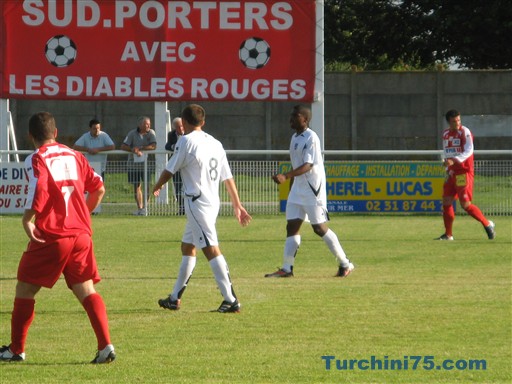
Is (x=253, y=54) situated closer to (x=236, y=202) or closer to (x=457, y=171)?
(x=457, y=171)

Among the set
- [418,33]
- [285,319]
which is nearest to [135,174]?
[285,319]

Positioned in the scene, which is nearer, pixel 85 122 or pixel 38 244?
pixel 38 244

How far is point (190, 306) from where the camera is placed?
11.4 m

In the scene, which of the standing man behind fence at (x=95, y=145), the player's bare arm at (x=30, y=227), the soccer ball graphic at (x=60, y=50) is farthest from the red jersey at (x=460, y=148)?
the player's bare arm at (x=30, y=227)

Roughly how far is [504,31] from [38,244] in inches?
1713


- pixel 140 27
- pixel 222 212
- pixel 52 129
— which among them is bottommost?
pixel 222 212

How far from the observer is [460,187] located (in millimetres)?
19047

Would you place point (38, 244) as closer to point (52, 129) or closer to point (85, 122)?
point (52, 129)

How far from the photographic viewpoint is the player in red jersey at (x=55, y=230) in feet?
26.6

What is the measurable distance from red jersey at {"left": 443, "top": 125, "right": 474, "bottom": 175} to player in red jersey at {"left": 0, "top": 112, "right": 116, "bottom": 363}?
36.6 ft

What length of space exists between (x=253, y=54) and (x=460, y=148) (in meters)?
8.17

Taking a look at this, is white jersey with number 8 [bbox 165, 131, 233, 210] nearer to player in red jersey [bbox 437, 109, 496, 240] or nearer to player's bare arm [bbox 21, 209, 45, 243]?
player's bare arm [bbox 21, 209, 45, 243]

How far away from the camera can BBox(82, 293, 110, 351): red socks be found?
825cm

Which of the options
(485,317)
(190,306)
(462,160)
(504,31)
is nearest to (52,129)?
(190,306)
